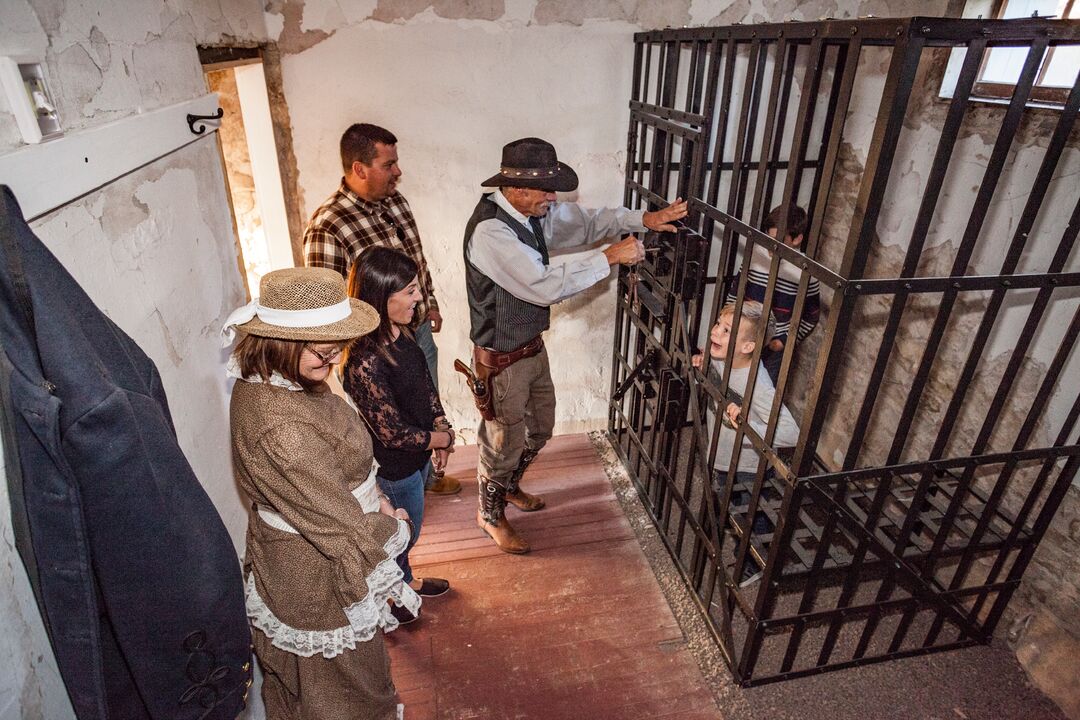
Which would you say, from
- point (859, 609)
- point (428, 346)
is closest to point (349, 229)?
point (428, 346)

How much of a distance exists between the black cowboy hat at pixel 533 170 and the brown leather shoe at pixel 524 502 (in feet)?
5.64

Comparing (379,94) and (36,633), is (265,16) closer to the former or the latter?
(379,94)

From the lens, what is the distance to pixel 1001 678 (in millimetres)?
2408

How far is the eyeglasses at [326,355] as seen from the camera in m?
1.56

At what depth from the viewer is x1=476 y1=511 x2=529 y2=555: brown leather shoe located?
9.94ft

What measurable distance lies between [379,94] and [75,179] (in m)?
2.22

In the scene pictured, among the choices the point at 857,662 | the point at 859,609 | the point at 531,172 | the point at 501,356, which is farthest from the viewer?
the point at 501,356

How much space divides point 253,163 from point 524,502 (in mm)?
2389

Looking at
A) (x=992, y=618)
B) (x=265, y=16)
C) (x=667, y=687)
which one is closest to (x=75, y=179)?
(x=265, y=16)

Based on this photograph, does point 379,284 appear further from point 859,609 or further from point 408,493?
point 859,609

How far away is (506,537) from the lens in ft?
10.0

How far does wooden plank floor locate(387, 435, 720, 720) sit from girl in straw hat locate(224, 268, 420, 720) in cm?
56

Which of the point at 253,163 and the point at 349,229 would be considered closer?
the point at 349,229

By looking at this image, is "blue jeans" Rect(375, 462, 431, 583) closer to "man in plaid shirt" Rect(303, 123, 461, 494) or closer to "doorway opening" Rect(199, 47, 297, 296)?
"man in plaid shirt" Rect(303, 123, 461, 494)
